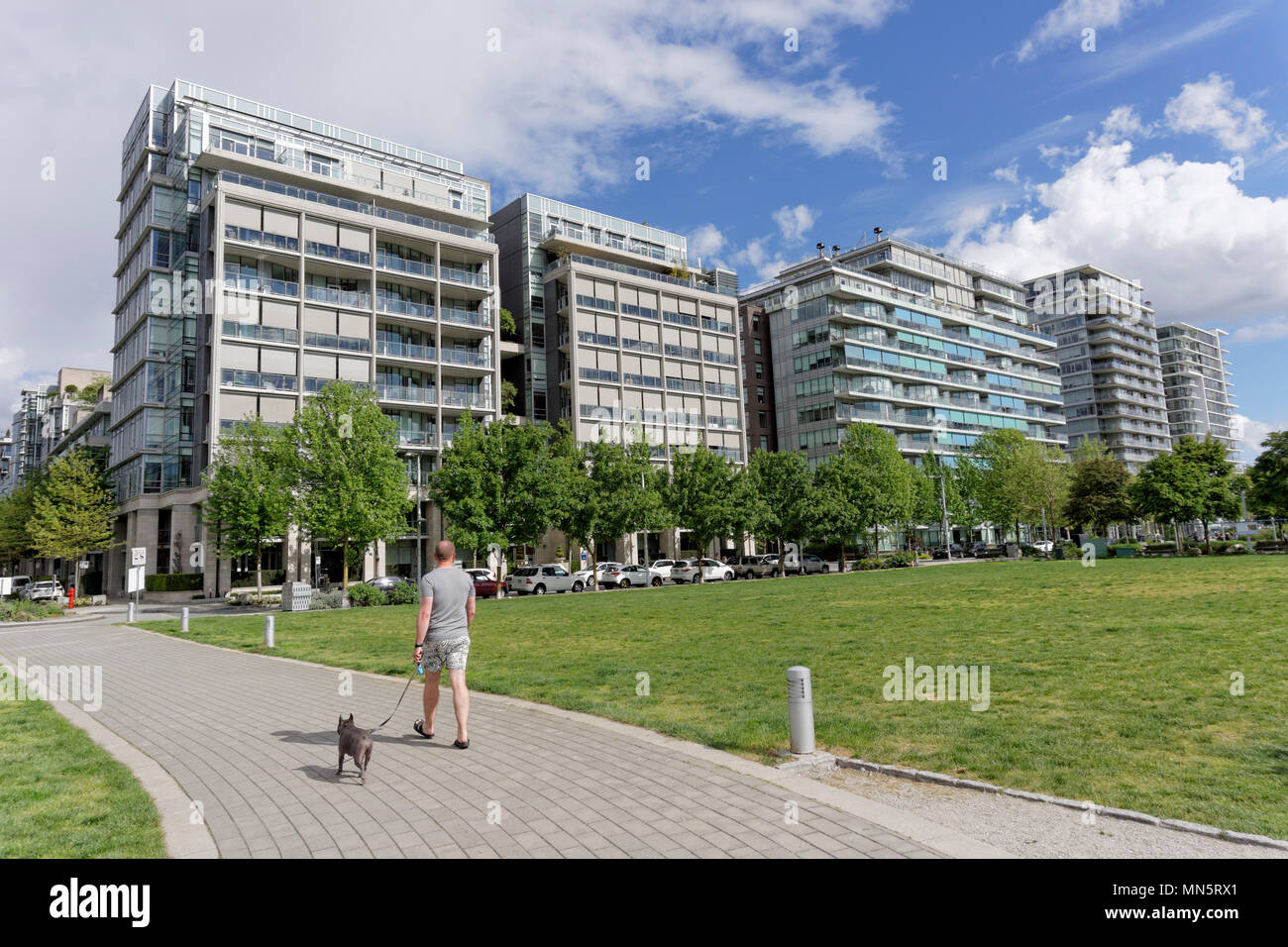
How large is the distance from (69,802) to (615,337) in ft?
188

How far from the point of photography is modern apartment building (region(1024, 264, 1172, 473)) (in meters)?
125

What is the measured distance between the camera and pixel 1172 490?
48.8 metres

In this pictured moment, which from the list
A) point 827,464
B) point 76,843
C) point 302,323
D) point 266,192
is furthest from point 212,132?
point 76,843

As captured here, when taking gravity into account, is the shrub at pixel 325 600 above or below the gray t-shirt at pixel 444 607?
below

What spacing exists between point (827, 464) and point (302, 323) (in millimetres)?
35654

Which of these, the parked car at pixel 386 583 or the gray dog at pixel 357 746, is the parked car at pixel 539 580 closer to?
the parked car at pixel 386 583

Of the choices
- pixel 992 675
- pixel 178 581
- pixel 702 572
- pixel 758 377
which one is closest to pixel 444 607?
pixel 992 675

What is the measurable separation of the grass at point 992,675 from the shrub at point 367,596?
791 cm

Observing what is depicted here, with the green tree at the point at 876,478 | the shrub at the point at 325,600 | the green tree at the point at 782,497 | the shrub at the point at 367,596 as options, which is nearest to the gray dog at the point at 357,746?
the shrub at the point at 367,596

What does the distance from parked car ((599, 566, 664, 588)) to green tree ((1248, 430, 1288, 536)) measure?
39.1 m

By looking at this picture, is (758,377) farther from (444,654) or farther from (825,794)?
(825,794)

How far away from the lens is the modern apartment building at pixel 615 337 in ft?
195

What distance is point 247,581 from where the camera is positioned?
4381 centimetres
